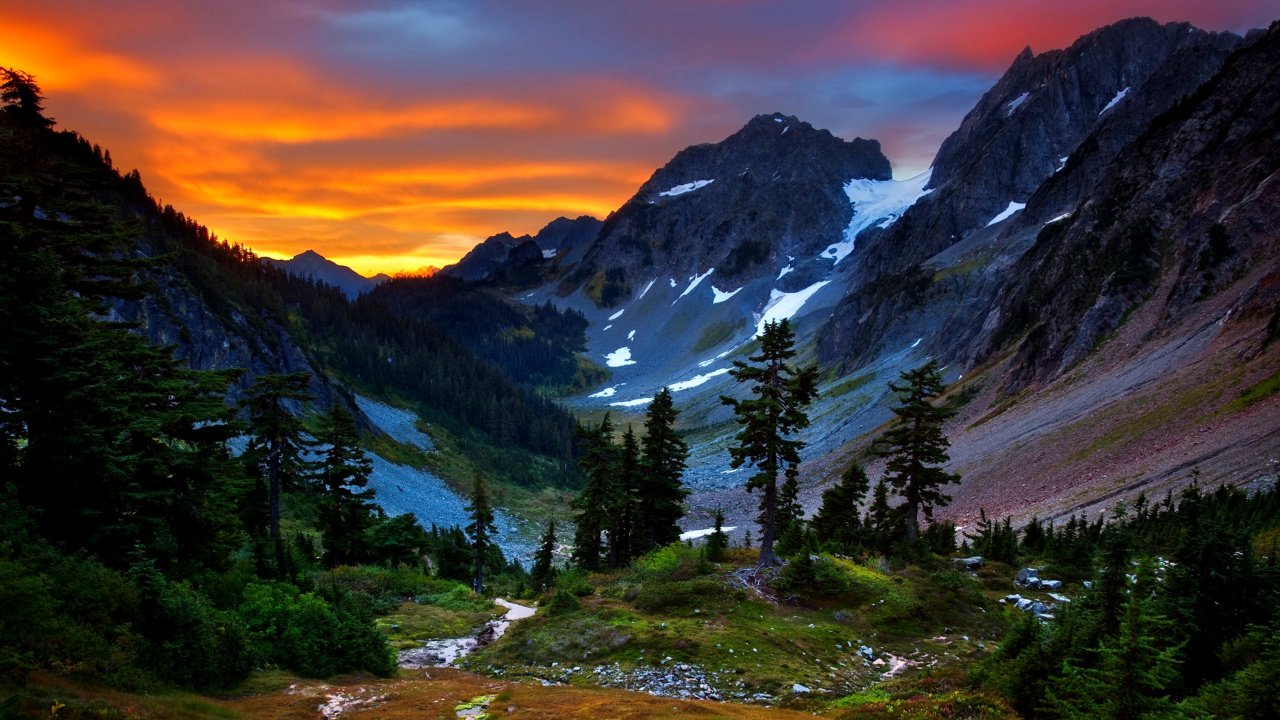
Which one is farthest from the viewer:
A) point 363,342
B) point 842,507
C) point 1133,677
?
point 363,342

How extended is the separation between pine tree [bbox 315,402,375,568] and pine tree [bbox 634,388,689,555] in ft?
53.4

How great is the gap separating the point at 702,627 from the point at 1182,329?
66.3 meters

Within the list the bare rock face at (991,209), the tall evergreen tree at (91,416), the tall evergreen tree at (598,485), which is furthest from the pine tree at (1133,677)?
the bare rock face at (991,209)

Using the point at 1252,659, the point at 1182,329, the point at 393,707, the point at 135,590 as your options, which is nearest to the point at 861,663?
the point at 1252,659

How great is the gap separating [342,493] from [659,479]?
62.6 feet

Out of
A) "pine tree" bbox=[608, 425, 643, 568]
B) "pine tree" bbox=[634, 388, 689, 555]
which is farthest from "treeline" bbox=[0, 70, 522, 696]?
"pine tree" bbox=[634, 388, 689, 555]

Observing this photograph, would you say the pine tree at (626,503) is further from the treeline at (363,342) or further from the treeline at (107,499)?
the treeline at (363,342)

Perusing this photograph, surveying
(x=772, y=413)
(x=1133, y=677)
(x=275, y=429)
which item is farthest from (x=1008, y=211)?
(x=1133, y=677)

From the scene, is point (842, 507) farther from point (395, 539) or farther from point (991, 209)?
point (991, 209)

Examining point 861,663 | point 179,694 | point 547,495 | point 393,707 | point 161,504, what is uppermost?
point 161,504

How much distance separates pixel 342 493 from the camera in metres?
39.2

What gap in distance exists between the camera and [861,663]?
21.9 m

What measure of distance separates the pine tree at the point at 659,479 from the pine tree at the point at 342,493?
16.3m

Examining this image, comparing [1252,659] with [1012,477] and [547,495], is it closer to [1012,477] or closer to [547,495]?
[1012,477]
